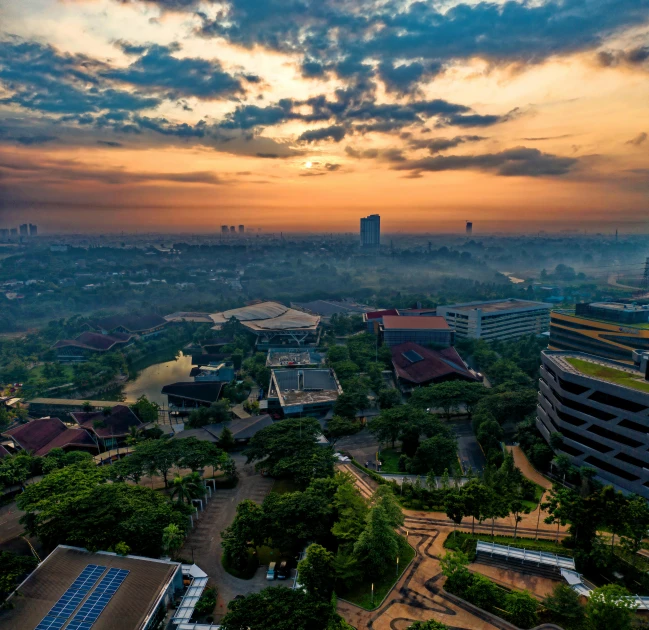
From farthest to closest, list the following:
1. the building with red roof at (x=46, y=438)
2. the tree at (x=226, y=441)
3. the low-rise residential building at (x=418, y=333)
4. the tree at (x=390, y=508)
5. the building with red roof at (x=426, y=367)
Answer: the low-rise residential building at (x=418, y=333)
the building with red roof at (x=426, y=367)
the building with red roof at (x=46, y=438)
the tree at (x=226, y=441)
the tree at (x=390, y=508)

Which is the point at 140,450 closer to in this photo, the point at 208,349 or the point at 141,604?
the point at 141,604

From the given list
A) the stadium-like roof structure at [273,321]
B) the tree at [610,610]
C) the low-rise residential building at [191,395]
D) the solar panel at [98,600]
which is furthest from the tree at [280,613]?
the stadium-like roof structure at [273,321]

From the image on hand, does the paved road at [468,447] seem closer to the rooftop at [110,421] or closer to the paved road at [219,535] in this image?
the paved road at [219,535]

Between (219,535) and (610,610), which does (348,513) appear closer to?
(219,535)

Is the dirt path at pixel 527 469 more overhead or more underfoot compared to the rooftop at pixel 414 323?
more underfoot

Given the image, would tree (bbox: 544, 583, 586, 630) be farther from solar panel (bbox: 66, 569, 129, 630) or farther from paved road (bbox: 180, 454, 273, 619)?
solar panel (bbox: 66, 569, 129, 630)

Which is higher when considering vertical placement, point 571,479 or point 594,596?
point 594,596

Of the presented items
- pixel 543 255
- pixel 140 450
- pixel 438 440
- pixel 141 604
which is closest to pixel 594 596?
pixel 438 440
